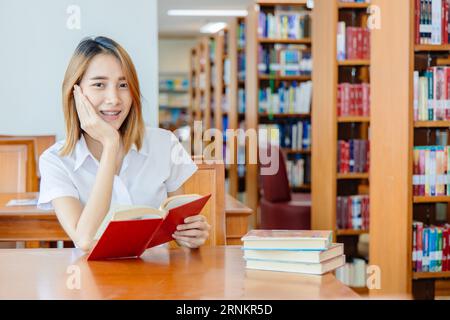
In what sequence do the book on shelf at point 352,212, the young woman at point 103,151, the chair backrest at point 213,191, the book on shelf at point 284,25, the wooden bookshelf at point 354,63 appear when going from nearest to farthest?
A: the young woman at point 103,151, the chair backrest at point 213,191, the wooden bookshelf at point 354,63, the book on shelf at point 352,212, the book on shelf at point 284,25

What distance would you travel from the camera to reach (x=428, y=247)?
3.82m

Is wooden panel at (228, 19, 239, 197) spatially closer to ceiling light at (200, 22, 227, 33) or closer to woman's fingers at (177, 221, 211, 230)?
ceiling light at (200, 22, 227, 33)

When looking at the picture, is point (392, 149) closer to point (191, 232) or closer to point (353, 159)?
point (353, 159)

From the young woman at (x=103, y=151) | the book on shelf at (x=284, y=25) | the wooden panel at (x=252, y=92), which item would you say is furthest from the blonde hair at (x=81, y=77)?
the book on shelf at (x=284, y=25)

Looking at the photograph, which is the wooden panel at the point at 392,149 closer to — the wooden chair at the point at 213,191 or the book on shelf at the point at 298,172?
the wooden chair at the point at 213,191

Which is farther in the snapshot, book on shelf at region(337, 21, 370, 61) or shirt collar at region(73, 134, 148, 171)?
book on shelf at region(337, 21, 370, 61)

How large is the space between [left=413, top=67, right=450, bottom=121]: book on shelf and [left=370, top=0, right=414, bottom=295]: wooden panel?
5.5 inches

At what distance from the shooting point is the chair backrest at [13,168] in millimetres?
3492

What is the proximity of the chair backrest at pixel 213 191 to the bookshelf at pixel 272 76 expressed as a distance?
423 centimetres

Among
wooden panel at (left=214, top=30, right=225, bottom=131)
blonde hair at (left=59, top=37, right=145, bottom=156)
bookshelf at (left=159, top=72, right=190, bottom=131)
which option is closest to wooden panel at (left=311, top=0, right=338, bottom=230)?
blonde hair at (left=59, top=37, right=145, bottom=156)

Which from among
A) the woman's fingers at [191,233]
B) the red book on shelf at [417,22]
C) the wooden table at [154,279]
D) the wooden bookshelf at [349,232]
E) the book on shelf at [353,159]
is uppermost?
the red book on shelf at [417,22]

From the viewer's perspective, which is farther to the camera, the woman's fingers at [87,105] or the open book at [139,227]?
the woman's fingers at [87,105]

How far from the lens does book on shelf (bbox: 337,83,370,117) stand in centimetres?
488
